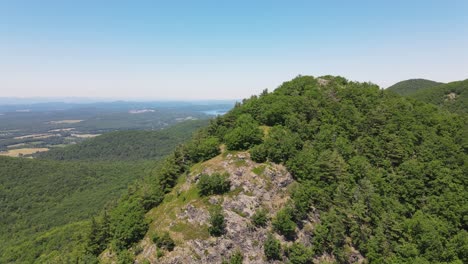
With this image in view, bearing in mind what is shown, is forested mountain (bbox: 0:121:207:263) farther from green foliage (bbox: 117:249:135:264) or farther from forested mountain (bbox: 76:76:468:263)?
green foliage (bbox: 117:249:135:264)

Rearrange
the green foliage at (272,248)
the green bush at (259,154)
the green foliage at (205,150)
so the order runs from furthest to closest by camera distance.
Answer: the green foliage at (205,150) < the green bush at (259,154) < the green foliage at (272,248)

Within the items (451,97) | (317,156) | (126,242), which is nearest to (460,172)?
(317,156)

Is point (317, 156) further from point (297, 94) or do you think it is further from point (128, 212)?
point (128, 212)

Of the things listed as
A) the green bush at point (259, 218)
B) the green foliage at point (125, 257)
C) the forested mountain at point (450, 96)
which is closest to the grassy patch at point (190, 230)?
the green foliage at point (125, 257)

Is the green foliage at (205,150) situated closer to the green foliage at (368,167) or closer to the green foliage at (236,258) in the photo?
the green foliage at (368,167)

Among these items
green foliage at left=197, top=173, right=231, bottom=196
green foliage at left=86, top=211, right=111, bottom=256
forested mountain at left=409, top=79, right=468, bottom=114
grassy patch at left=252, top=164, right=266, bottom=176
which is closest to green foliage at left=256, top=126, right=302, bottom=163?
grassy patch at left=252, top=164, right=266, bottom=176

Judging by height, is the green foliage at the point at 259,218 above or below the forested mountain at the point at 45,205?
above

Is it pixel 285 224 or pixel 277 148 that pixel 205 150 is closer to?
pixel 277 148
